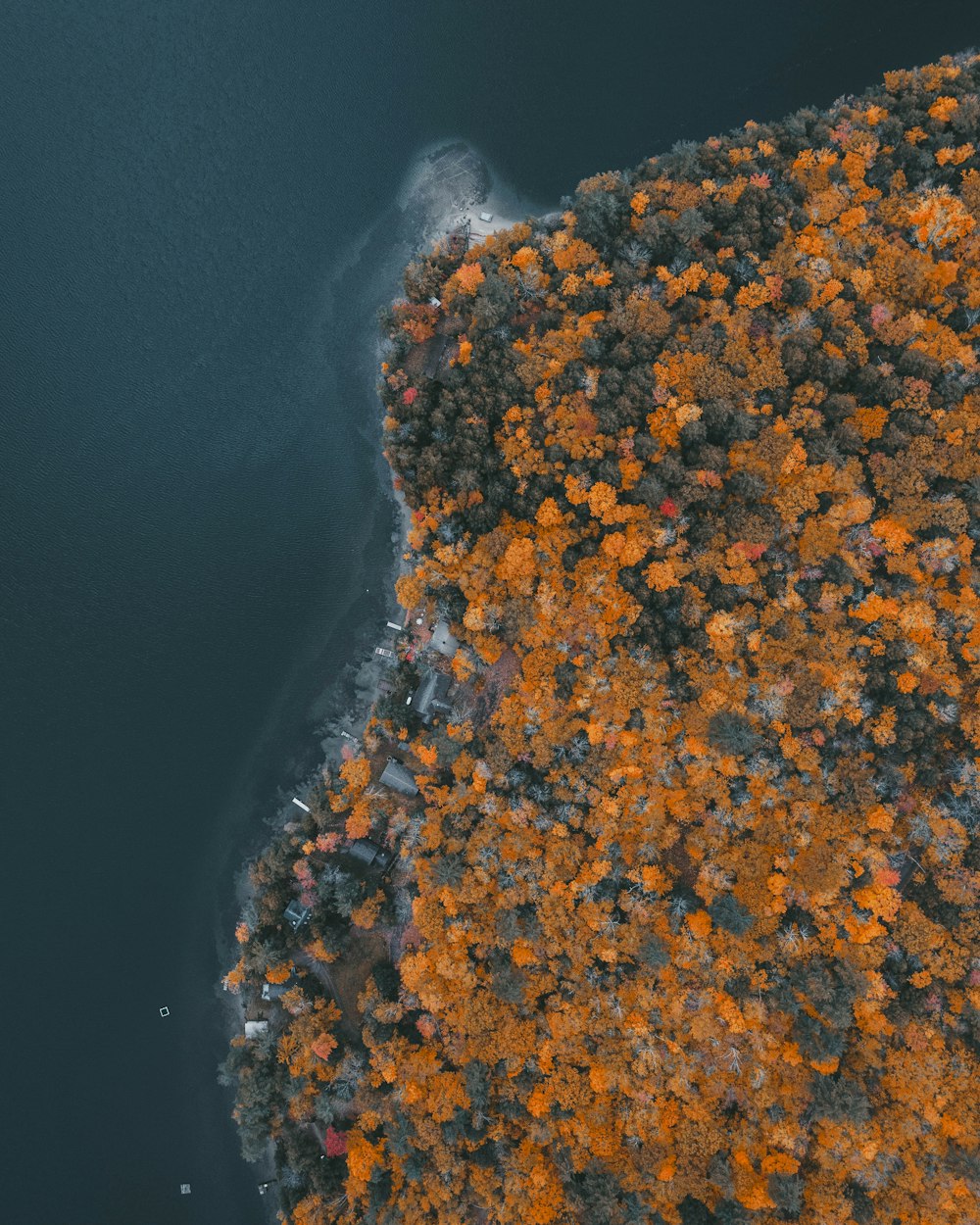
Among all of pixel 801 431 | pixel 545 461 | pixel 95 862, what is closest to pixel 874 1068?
pixel 801 431

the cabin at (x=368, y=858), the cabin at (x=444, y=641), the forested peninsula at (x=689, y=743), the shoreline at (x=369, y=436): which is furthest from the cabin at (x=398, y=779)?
the cabin at (x=444, y=641)

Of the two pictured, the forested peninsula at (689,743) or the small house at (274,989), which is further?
the small house at (274,989)

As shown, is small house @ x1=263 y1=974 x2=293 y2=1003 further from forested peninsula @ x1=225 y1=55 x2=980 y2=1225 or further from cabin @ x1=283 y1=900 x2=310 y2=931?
cabin @ x1=283 y1=900 x2=310 y2=931

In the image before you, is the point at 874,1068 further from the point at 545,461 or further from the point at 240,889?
the point at 240,889

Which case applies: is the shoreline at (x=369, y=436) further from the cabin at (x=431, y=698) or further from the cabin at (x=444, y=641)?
the cabin at (x=444, y=641)

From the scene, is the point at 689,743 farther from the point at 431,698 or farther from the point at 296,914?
the point at 296,914
